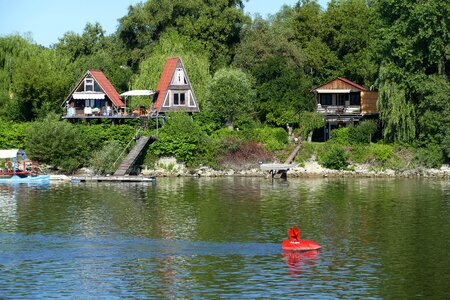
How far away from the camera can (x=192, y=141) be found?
305ft

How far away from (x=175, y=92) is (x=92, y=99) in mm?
8746

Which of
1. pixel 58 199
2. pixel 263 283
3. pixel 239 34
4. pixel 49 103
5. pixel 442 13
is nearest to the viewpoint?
pixel 263 283

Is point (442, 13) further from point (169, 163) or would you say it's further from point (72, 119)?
point (72, 119)

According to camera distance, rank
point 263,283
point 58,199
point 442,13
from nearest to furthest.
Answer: point 263,283 → point 58,199 → point 442,13

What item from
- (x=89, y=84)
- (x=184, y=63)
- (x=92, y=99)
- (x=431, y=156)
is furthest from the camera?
(x=184, y=63)

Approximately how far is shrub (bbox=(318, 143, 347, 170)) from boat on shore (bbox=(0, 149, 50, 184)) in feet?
86.6

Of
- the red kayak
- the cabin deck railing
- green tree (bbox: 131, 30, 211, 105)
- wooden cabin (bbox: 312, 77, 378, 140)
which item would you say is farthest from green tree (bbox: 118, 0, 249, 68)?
the red kayak

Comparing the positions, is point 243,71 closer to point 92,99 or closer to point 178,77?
point 178,77

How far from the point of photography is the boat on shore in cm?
8625

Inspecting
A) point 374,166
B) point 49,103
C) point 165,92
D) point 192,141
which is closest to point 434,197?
point 374,166

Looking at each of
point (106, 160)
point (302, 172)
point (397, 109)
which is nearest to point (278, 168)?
point (302, 172)

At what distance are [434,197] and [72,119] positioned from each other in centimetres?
4171

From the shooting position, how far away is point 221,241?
5472cm

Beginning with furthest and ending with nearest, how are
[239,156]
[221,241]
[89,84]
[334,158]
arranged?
[89,84], [239,156], [334,158], [221,241]
